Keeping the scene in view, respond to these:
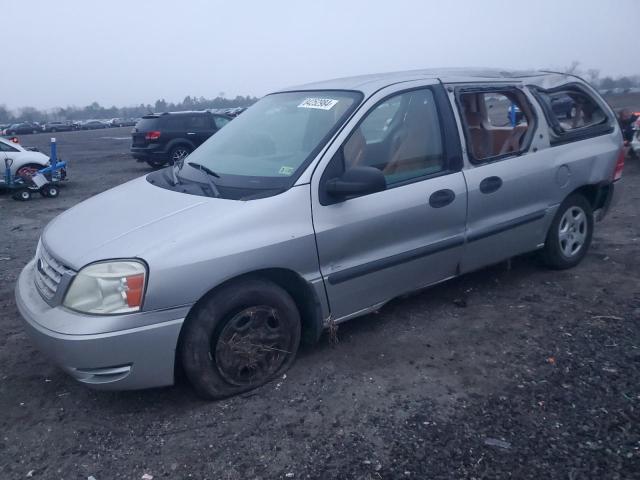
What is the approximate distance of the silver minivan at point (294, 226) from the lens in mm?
2887

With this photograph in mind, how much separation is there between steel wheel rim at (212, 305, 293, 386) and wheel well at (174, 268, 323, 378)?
0.18m

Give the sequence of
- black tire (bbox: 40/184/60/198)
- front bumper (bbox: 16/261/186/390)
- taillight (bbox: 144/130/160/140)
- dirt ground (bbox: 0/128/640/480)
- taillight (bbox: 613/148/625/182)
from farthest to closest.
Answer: taillight (bbox: 144/130/160/140) → black tire (bbox: 40/184/60/198) → taillight (bbox: 613/148/625/182) → front bumper (bbox: 16/261/186/390) → dirt ground (bbox: 0/128/640/480)

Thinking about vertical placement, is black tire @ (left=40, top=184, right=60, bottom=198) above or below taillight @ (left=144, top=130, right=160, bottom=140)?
below

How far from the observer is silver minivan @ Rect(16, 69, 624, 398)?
2887 millimetres

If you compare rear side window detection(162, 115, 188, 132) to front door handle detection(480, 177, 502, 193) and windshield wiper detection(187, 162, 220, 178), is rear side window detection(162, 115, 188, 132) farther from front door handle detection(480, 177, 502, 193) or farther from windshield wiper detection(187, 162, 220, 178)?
Answer: front door handle detection(480, 177, 502, 193)

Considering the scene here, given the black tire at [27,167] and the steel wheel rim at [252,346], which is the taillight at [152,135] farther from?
the steel wheel rim at [252,346]

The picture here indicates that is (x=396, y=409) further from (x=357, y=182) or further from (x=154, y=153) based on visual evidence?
(x=154, y=153)

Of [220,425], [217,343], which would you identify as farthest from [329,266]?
[220,425]

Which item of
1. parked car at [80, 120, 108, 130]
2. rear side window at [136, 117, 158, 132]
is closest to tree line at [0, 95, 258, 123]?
parked car at [80, 120, 108, 130]

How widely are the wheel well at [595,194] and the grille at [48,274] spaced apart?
169 inches

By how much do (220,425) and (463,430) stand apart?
1.30 metres

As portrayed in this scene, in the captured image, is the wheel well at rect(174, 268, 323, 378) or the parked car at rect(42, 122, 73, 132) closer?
the wheel well at rect(174, 268, 323, 378)

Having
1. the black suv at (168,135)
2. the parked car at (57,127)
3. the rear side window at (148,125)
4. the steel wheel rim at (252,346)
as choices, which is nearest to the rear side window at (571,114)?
the steel wheel rim at (252,346)

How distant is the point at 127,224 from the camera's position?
3193 mm
